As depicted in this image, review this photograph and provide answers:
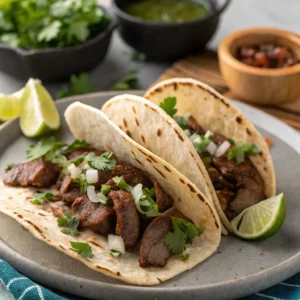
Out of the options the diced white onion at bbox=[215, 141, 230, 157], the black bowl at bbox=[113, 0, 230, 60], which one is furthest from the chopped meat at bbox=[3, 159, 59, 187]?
the black bowl at bbox=[113, 0, 230, 60]

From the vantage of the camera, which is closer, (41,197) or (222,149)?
(41,197)

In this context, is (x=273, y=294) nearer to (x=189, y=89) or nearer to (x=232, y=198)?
(x=232, y=198)

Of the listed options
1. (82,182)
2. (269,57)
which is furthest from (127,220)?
(269,57)

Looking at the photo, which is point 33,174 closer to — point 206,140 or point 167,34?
point 206,140

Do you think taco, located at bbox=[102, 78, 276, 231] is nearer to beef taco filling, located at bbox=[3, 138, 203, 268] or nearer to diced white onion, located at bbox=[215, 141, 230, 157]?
diced white onion, located at bbox=[215, 141, 230, 157]

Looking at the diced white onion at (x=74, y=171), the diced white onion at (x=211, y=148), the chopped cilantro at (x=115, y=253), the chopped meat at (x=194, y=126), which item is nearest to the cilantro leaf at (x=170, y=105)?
the chopped meat at (x=194, y=126)
